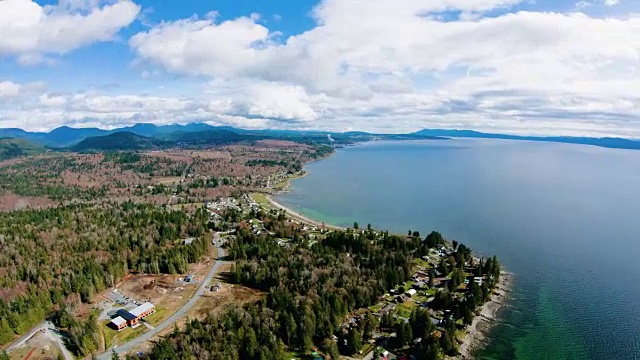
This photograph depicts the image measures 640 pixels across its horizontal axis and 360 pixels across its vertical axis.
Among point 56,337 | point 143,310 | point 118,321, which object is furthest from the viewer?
point 143,310

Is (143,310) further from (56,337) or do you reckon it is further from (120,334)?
(56,337)

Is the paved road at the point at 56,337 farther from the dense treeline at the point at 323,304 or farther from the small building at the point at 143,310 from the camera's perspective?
the dense treeline at the point at 323,304

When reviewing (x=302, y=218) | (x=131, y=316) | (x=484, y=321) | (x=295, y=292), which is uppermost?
(x=302, y=218)

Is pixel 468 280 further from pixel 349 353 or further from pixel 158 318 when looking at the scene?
pixel 158 318

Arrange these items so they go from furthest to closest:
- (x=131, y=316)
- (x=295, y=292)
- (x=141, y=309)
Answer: (x=295, y=292), (x=141, y=309), (x=131, y=316)

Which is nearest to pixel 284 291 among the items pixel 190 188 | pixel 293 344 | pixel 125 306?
pixel 293 344

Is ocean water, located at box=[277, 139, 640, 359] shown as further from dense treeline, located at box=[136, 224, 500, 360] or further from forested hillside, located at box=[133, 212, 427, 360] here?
forested hillside, located at box=[133, 212, 427, 360]

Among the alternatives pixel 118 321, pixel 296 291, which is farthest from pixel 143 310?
pixel 296 291
